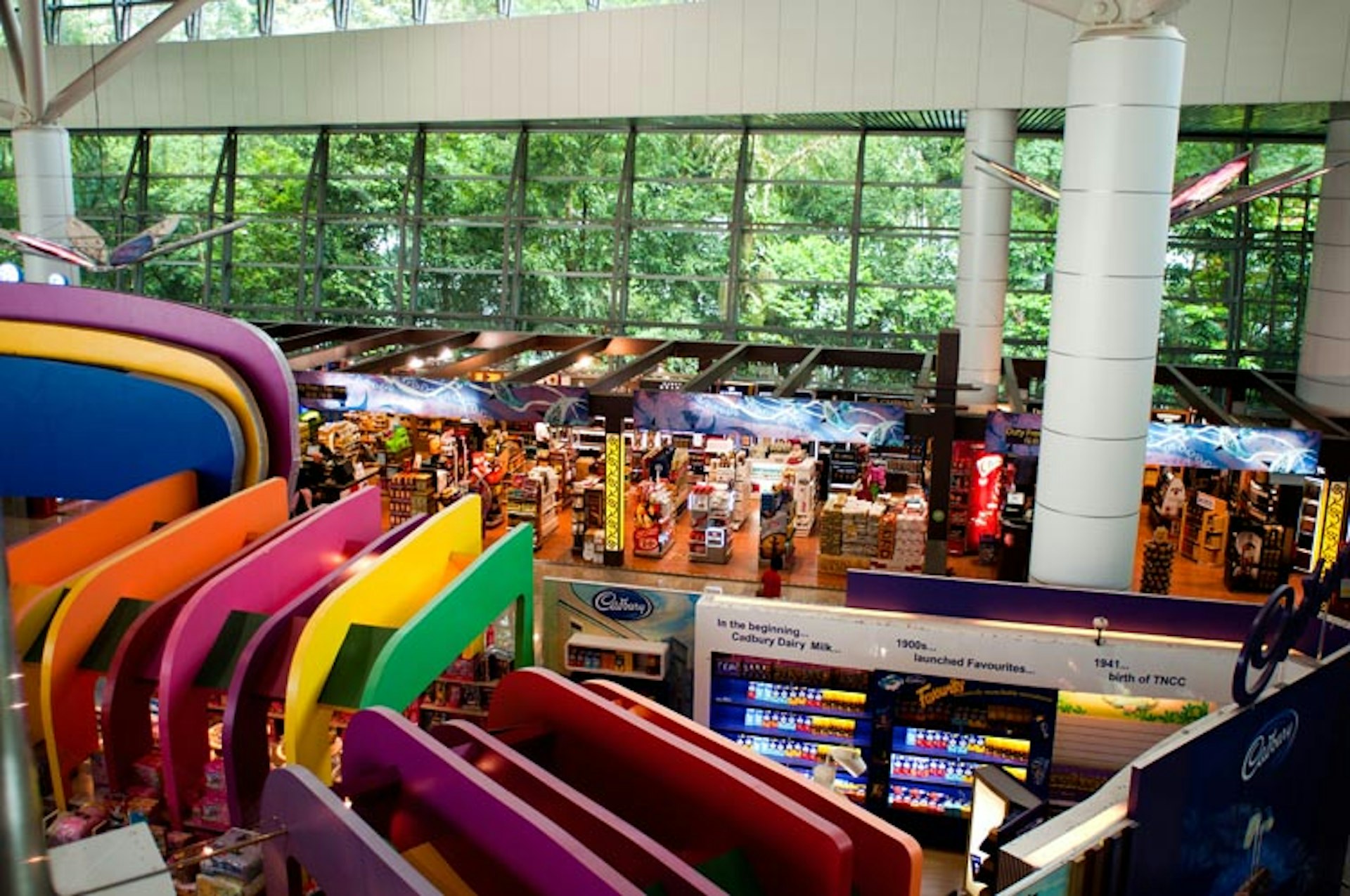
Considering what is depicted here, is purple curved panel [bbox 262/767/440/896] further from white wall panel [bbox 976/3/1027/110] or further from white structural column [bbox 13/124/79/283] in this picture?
white wall panel [bbox 976/3/1027/110]

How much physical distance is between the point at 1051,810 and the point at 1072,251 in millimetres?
4073

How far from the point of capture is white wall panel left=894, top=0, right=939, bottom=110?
15281 mm

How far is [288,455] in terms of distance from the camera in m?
10.3

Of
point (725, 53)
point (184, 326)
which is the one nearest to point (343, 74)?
point (725, 53)

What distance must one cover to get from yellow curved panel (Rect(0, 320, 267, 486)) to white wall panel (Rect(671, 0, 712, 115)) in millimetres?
9321

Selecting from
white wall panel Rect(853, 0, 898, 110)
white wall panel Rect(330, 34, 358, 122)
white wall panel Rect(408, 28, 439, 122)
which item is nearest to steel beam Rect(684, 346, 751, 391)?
white wall panel Rect(853, 0, 898, 110)

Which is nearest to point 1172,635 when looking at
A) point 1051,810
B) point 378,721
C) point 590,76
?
point 1051,810

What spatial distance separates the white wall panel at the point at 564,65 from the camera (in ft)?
58.0

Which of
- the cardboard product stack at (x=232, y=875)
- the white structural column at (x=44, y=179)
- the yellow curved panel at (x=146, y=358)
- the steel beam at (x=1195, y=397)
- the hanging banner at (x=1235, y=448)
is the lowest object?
the cardboard product stack at (x=232, y=875)

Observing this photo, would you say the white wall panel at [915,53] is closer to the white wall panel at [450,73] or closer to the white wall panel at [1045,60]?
the white wall panel at [1045,60]

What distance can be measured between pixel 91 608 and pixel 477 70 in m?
13.1

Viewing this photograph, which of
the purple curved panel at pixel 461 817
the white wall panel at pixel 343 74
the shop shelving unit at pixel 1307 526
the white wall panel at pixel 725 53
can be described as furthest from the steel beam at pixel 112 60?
the shop shelving unit at pixel 1307 526

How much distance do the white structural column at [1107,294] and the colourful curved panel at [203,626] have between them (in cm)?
570

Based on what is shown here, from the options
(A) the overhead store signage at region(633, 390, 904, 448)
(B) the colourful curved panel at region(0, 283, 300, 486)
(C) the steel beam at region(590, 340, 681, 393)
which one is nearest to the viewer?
(B) the colourful curved panel at region(0, 283, 300, 486)
